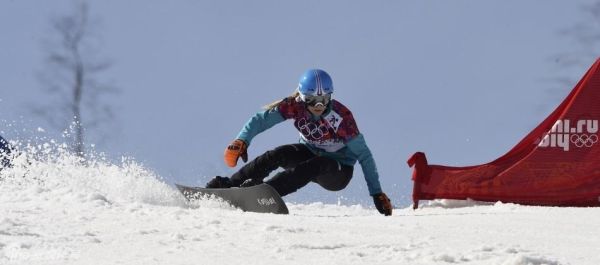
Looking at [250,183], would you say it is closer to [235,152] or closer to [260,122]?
[235,152]

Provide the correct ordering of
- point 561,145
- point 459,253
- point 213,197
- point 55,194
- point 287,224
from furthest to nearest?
1. point 561,145
2. point 213,197
3. point 55,194
4. point 287,224
5. point 459,253

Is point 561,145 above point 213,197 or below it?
above

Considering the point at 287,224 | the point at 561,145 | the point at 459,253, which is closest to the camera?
the point at 459,253

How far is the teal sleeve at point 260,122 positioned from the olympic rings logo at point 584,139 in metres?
3.09

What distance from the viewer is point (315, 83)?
7539 millimetres

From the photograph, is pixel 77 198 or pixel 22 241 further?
pixel 77 198

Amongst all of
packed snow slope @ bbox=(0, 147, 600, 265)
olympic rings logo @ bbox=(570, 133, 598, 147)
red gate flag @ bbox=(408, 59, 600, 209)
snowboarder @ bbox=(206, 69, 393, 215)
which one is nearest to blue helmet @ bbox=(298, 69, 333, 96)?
snowboarder @ bbox=(206, 69, 393, 215)

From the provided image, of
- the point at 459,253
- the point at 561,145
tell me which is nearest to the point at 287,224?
the point at 459,253

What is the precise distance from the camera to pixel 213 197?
23.9 ft

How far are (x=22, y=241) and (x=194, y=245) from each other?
895 mm

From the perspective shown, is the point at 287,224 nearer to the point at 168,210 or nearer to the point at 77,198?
the point at 168,210

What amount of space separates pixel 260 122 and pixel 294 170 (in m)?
0.58

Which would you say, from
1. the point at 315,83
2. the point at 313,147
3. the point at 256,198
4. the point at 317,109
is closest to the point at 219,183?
the point at 256,198

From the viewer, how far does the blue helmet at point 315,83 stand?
7543 millimetres
